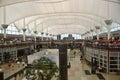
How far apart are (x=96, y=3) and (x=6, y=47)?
18857 mm

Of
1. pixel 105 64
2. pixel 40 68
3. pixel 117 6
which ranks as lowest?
pixel 105 64

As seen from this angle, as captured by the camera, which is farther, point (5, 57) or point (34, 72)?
point (5, 57)

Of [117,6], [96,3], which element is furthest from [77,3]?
[117,6]

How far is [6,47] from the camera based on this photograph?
143 ft

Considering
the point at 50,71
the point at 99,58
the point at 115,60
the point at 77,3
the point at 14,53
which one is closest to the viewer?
the point at 50,71

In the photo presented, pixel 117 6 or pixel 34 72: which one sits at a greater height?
pixel 117 6

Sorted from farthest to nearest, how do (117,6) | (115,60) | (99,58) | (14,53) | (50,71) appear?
1. (14,53)
2. (117,6)
3. (99,58)
4. (115,60)
5. (50,71)

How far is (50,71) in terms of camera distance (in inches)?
517

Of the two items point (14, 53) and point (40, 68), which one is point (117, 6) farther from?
point (40, 68)

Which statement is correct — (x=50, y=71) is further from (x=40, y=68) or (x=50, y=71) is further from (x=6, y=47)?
(x=6, y=47)

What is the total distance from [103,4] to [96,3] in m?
1.29

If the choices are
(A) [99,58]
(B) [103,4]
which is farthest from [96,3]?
(A) [99,58]

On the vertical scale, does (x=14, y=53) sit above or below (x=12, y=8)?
below

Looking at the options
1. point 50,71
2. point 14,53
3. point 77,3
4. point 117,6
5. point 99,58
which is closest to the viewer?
point 50,71
